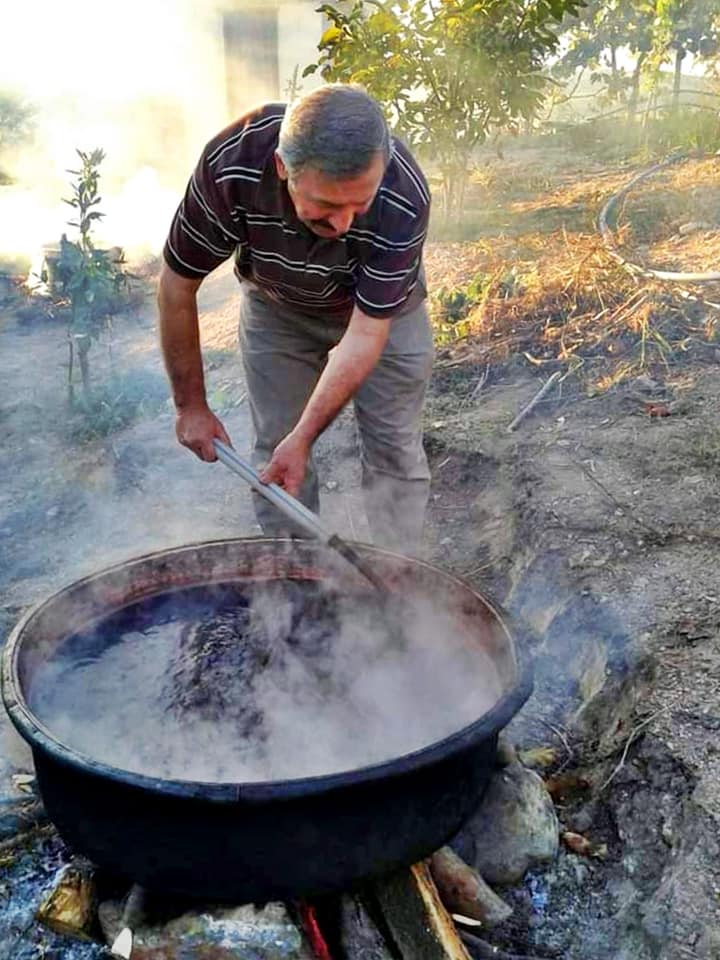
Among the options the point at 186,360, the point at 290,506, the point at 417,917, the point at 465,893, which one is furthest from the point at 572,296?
the point at 417,917

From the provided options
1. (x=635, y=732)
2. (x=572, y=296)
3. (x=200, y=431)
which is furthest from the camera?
(x=572, y=296)

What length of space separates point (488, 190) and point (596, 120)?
3.42m

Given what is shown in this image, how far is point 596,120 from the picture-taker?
1214 centimetres

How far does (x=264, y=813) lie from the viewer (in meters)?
1.87

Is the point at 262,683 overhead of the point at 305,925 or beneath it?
overhead

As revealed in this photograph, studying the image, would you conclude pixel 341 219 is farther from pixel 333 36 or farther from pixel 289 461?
pixel 333 36

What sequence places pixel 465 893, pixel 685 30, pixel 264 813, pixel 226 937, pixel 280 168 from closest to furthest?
pixel 264 813 < pixel 226 937 < pixel 465 893 < pixel 280 168 < pixel 685 30

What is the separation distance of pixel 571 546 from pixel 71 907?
6.90 feet

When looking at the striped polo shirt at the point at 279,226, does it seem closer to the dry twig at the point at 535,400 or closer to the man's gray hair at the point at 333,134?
the man's gray hair at the point at 333,134

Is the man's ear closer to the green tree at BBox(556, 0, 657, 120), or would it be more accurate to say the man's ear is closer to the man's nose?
the man's nose

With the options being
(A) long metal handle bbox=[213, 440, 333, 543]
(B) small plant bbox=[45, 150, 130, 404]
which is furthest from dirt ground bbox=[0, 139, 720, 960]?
(A) long metal handle bbox=[213, 440, 333, 543]

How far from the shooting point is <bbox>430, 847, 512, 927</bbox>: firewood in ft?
7.63

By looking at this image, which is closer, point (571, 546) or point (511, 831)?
point (511, 831)

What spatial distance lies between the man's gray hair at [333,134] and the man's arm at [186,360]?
74 cm
